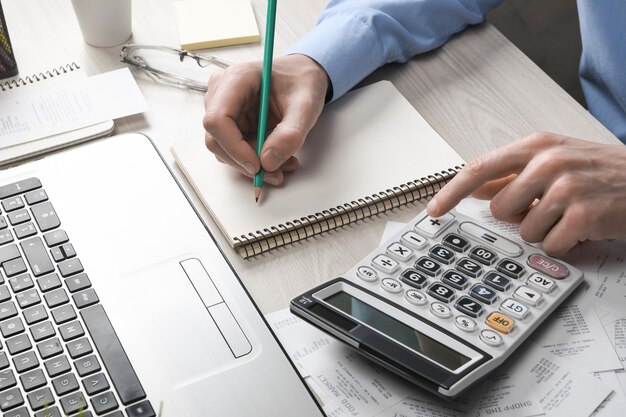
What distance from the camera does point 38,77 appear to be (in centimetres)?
97

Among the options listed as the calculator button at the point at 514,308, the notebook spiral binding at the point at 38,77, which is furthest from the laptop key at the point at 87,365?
the notebook spiral binding at the point at 38,77

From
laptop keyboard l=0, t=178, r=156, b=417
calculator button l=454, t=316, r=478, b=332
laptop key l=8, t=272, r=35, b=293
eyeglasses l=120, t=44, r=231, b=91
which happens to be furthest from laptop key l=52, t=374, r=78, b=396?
eyeglasses l=120, t=44, r=231, b=91

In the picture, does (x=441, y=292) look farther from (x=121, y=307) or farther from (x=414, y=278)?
(x=121, y=307)

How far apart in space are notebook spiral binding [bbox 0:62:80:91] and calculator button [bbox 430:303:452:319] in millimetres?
548

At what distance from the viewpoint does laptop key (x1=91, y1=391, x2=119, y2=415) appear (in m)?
0.60

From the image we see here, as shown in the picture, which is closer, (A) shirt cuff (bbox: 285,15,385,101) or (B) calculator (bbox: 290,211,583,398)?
(B) calculator (bbox: 290,211,583,398)

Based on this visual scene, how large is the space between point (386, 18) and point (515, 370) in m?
0.51

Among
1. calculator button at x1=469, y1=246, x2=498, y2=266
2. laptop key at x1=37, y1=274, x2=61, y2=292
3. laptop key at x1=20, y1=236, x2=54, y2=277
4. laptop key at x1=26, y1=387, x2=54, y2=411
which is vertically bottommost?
calculator button at x1=469, y1=246, x2=498, y2=266

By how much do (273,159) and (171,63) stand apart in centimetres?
28

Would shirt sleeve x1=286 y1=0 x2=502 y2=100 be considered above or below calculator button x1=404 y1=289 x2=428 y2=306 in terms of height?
above

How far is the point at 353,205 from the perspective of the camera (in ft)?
2.61

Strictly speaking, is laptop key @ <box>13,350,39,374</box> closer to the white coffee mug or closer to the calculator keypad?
the calculator keypad

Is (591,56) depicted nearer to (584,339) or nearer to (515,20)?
(584,339)

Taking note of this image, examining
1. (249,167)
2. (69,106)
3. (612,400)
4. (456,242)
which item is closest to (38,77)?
(69,106)
